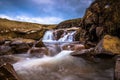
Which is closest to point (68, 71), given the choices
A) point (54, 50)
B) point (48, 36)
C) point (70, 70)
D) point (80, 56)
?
point (70, 70)

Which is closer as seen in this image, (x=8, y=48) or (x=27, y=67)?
(x=27, y=67)

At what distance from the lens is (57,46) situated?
1639 cm

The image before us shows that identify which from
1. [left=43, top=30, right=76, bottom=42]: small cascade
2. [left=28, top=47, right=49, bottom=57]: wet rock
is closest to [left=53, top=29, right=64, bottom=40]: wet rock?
[left=43, top=30, right=76, bottom=42]: small cascade

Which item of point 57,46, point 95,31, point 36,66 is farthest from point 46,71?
point 95,31

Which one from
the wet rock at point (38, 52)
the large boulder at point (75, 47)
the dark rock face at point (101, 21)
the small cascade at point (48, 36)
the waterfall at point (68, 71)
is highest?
the dark rock face at point (101, 21)

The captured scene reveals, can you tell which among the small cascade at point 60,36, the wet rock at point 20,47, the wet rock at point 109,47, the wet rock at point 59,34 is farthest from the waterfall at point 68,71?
the wet rock at point 59,34

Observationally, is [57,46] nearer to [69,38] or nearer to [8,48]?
[8,48]

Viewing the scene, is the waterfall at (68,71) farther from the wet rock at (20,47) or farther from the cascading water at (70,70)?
the wet rock at (20,47)

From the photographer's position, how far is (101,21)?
54.5 ft

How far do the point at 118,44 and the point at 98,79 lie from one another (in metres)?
5.49

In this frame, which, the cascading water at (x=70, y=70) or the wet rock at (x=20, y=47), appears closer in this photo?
the cascading water at (x=70, y=70)

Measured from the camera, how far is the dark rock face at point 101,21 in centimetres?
1482

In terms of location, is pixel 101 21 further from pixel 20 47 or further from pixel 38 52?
pixel 20 47

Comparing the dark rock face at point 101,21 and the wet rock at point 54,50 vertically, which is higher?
the dark rock face at point 101,21
